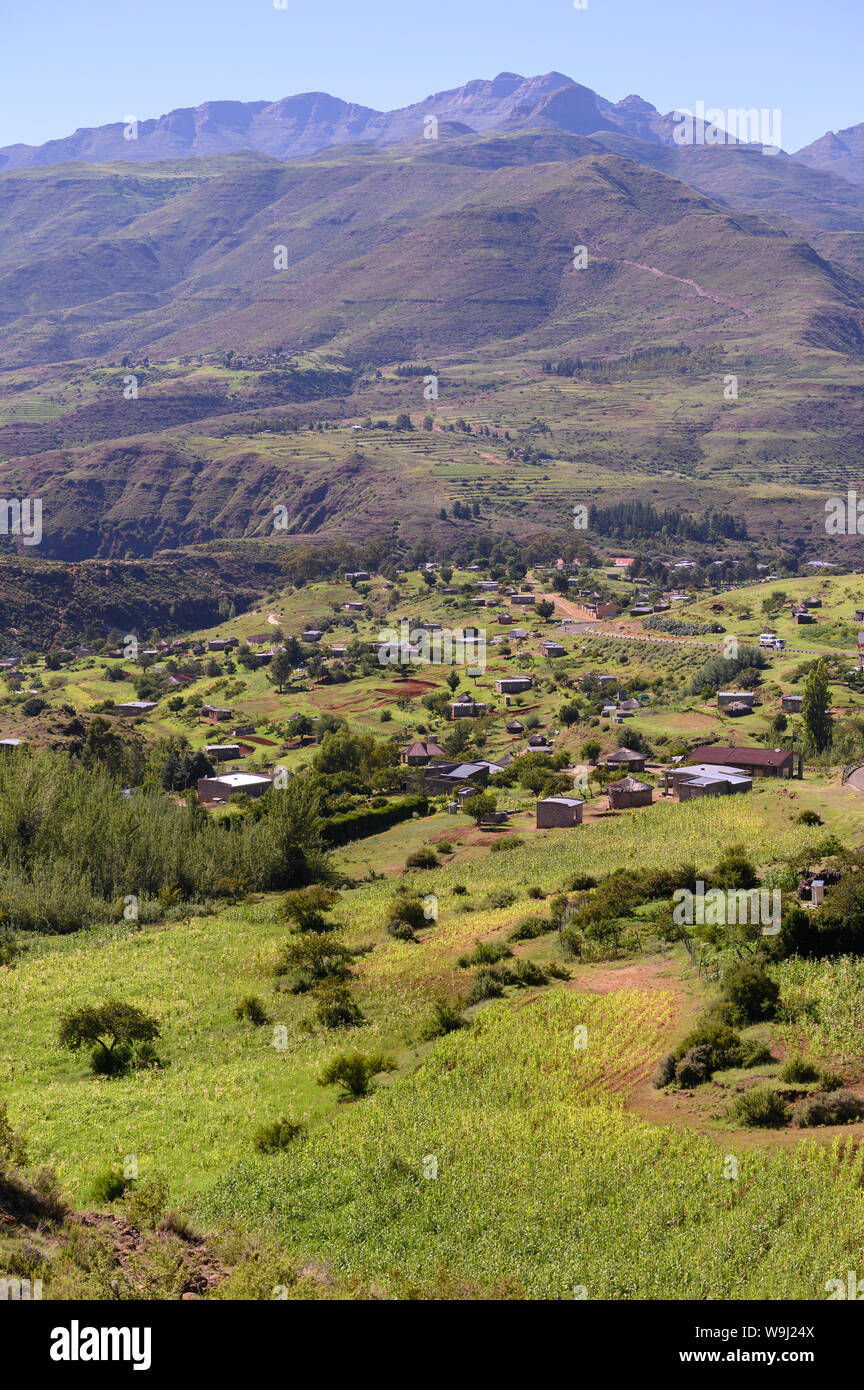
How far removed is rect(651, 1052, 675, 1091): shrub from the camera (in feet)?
Result: 78.0

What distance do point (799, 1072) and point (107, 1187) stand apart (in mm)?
13029

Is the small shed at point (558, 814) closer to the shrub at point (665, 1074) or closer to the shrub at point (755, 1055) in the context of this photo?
the shrub at point (665, 1074)

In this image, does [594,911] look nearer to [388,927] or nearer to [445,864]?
[388,927]

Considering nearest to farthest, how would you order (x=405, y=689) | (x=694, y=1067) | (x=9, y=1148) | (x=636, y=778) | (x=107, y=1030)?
Answer: (x=9, y=1148)
(x=694, y=1067)
(x=107, y=1030)
(x=636, y=778)
(x=405, y=689)

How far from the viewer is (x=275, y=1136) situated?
74.6 ft

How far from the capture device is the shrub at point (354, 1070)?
2522 cm

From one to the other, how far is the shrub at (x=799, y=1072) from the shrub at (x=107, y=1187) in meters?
12.5

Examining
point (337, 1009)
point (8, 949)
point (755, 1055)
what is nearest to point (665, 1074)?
point (755, 1055)

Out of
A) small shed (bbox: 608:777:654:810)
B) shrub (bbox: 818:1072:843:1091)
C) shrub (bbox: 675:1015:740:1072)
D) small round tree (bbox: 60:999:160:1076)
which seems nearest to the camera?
shrub (bbox: 818:1072:843:1091)

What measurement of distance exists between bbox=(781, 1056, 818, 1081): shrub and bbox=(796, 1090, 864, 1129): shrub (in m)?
1.34

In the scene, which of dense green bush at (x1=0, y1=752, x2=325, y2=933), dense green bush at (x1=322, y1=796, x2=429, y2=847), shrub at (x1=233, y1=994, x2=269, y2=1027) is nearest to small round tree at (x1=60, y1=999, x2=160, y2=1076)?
shrub at (x1=233, y1=994, x2=269, y2=1027)

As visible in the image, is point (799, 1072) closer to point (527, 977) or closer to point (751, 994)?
point (751, 994)

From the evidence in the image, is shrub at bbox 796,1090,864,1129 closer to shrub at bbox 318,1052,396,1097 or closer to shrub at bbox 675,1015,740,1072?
shrub at bbox 675,1015,740,1072
